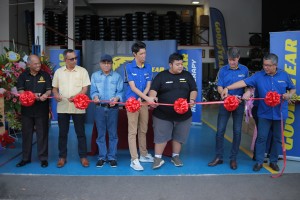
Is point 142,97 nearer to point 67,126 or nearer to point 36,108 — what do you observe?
point 67,126

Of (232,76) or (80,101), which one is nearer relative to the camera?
(80,101)

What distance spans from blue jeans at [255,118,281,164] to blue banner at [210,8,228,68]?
11004 mm

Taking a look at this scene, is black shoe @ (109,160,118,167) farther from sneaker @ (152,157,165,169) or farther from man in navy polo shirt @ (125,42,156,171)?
sneaker @ (152,157,165,169)

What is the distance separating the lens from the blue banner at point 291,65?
544cm

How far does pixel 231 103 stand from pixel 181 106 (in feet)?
2.15

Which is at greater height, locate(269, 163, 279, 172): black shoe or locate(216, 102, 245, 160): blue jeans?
locate(216, 102, 245, 160): blue jeans

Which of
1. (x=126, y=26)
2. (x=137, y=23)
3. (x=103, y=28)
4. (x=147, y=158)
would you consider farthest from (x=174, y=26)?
(x=147, y=158)

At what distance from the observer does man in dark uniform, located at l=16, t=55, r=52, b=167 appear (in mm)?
5105

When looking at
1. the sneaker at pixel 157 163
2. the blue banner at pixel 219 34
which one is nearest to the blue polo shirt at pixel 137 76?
the sneaker at pixel 157 163

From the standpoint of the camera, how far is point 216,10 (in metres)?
16.3

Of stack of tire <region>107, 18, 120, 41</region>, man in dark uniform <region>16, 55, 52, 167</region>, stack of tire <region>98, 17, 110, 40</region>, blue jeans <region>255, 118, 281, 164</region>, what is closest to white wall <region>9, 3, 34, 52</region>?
stack of tire <region>98, 17, 110, 40</region>

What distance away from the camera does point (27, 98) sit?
16.1 ft

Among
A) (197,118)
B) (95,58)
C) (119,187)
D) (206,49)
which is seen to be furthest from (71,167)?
(206,49)

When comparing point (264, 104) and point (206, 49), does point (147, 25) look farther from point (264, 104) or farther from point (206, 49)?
point (264, 104)
